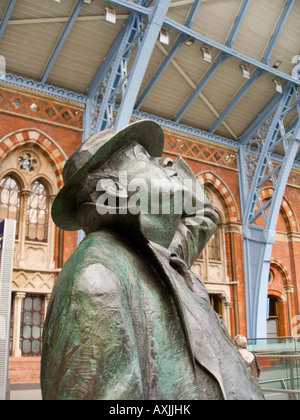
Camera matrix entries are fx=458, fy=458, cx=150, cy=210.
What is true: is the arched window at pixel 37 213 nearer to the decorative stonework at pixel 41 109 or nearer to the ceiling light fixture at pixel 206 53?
the decorative stonework at pixel 41 109

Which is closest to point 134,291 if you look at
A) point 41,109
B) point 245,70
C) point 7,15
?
point 7,15

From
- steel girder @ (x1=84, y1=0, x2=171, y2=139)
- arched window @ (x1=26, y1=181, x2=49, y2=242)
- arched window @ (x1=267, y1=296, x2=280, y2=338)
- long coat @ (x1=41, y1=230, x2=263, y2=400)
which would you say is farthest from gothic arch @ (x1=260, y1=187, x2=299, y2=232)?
long coat @ (x1=41, y1=230, x2=263, y2=400)

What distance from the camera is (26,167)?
948 cm

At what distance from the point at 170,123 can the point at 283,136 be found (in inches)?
108

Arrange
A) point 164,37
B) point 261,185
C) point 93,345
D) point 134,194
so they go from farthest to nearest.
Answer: point 261,185 < point 164,37 < point 134,194 < point 93,345

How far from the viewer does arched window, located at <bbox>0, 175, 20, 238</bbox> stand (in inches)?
359

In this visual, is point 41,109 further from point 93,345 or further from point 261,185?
point 93,345

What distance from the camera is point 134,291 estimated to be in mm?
962

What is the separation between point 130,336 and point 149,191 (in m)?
0.37

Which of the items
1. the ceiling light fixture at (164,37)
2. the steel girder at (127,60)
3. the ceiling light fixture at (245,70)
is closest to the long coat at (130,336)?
the steel girder at (127,60)

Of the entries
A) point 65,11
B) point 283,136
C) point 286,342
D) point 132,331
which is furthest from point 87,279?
point 283,136

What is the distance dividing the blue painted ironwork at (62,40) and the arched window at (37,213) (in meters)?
2.27

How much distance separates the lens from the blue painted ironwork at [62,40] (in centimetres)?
827

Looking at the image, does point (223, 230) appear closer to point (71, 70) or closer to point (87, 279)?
point (71, 70)
